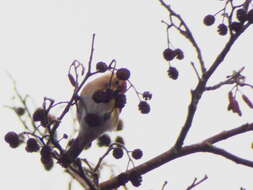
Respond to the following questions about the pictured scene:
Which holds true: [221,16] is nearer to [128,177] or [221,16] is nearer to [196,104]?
[196,104]

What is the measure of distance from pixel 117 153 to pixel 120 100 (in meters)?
0.29

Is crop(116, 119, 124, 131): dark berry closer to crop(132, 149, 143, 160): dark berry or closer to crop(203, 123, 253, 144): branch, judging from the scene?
crop(132, 149, 143, 160): dark berry

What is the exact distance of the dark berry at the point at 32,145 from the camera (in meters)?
2.12

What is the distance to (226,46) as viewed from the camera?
219 centimetres

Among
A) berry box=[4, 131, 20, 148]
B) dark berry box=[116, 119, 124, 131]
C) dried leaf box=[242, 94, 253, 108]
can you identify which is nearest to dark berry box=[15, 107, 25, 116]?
dark berry box=[116, 119, 124, 131]

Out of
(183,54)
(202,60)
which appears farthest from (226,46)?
(183,54)

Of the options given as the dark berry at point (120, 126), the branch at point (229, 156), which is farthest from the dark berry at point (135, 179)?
the dark berry at point (120, 126)

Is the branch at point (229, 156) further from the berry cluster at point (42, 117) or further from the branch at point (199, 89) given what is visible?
the berry cluster at point (42, 117)

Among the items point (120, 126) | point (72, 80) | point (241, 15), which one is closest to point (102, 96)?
point (72, 80)

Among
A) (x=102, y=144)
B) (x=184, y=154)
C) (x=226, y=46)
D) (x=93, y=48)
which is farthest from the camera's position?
(x=102, y=144)

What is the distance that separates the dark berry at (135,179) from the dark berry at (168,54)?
670 mm

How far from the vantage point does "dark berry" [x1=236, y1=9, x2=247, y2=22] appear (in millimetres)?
2215

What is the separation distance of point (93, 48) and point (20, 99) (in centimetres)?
143

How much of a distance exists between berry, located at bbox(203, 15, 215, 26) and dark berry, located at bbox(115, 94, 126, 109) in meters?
0.74
